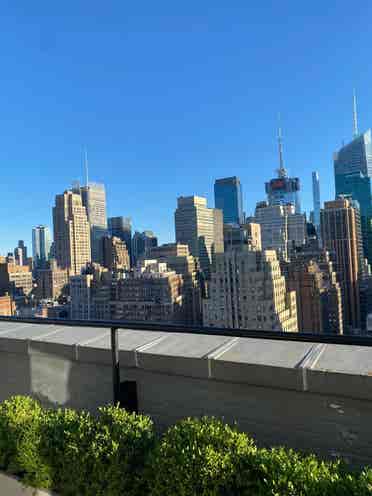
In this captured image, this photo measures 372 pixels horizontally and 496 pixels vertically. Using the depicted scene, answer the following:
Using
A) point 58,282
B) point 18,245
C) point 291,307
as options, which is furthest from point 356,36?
point 18,245

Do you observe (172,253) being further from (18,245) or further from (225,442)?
(225,442)

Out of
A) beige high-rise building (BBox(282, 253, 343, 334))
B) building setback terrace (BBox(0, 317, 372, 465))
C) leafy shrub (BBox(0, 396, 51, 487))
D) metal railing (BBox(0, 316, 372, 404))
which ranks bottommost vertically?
beige high-rise building (BBox(282, 253, 343, 334))

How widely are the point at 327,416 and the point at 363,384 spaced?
10.2 inches

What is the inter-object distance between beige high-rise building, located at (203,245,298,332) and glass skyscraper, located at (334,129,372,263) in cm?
8666

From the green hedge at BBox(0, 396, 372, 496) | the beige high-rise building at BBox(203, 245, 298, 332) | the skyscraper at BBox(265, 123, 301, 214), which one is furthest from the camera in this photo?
the skyscraper at BBox(265, 123, 301, 214)

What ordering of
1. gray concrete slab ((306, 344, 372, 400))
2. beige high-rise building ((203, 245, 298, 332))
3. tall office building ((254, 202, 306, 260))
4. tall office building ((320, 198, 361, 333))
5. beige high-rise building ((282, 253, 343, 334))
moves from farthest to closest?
tall office building ((254, 202, 306, 260)), tall office building ((320, 198, 361, 333)), beige high-rise building ((282, 253, 343, 334)), beige high-rise building ((203, 245, 298, 332)), gray concrete slab ((306, 344, 372, 400))

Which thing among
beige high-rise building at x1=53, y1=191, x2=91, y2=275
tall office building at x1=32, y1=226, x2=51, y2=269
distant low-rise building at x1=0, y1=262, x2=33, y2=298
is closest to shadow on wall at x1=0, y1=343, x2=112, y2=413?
distant low-rise building at x1=0, y1=262, x2=33, y2=298

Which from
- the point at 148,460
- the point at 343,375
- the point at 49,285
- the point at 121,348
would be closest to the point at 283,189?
the point at 49,285

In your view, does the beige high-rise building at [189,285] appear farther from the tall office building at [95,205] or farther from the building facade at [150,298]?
the tall office building at [95,205]

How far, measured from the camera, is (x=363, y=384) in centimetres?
156

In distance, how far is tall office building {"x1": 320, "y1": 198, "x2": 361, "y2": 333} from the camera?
71.5 meters

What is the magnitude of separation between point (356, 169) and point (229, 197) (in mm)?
55693

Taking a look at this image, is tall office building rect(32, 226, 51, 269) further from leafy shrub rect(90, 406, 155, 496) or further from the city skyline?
leafy shrub rect(90, 406, 155, 496)

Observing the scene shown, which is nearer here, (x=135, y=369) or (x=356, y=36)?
(x=135, y=369)
